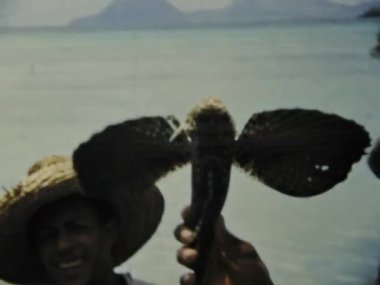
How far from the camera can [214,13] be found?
131 cm

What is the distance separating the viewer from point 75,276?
997 millimetres

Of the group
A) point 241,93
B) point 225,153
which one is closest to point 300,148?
point 225,153

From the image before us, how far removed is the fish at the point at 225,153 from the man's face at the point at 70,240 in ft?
0.52

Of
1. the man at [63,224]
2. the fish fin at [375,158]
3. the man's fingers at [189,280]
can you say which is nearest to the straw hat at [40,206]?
the man at [63,224]

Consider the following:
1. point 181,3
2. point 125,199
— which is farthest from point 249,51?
point 125,199

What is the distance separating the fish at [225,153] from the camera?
32.6 inches

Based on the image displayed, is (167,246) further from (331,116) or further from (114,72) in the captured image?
(331,116)

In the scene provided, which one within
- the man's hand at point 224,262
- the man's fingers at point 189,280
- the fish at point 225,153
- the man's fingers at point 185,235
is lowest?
the man's fingers at point 189,280

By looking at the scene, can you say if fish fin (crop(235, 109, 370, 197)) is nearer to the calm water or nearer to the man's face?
the man's face

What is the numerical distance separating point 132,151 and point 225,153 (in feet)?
0.31

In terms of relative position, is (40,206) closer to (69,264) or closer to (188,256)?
(69,264)

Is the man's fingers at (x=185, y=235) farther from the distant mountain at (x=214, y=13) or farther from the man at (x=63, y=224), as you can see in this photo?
the distant mountain at (x=214, y=13)

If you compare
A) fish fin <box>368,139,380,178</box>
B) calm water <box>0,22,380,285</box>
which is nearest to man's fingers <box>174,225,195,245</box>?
fish fin <box>368,139,380,178</box>

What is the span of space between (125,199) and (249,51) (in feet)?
1.42
